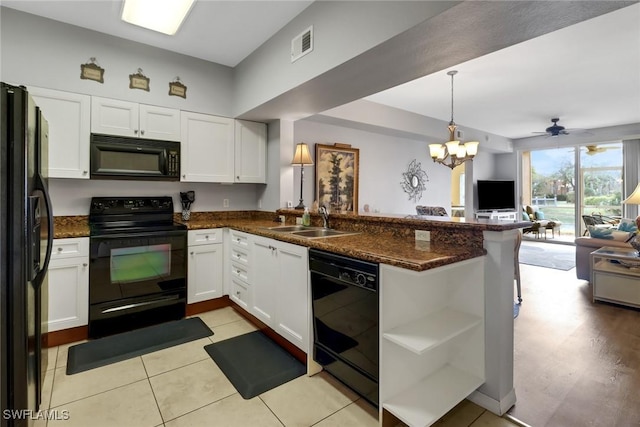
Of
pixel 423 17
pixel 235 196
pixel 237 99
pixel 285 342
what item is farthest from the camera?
pixel 235 196

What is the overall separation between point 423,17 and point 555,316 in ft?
10.1

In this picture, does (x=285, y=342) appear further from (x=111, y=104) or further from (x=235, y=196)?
(x=111, y=104)

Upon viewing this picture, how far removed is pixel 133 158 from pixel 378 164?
376 centimetres

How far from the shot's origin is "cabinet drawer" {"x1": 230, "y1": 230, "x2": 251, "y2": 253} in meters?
2.93

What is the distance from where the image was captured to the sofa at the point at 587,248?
399 cm

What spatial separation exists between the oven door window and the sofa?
501 cm

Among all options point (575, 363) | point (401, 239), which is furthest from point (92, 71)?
point (575, 363)

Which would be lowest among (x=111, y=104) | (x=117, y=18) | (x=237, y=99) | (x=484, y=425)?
(x=484, y=425)

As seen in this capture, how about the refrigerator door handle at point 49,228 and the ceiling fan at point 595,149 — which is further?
the ceiling fan at point 595,149

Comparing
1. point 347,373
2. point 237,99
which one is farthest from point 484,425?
point 237,99

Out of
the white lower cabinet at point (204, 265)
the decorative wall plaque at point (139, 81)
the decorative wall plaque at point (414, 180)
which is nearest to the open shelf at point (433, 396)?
the white lower cabinet at point (204, 265)

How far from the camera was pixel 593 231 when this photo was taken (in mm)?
4262

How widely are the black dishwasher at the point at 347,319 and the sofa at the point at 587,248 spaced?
12.9ft

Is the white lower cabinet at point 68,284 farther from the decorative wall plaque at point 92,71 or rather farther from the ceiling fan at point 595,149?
the ceiling fan at point 595,149
